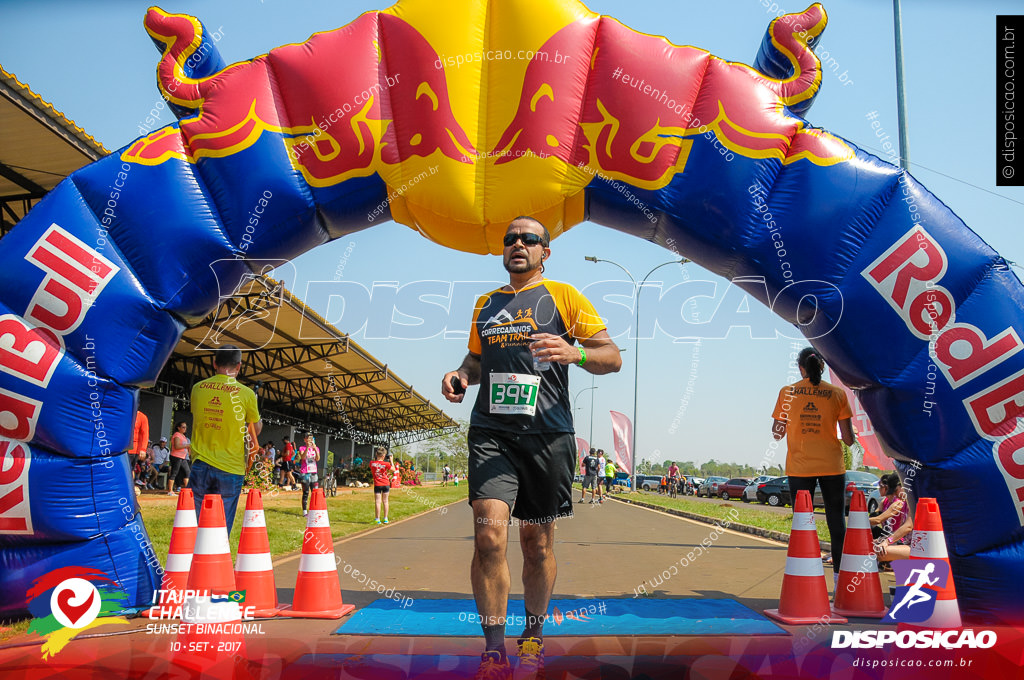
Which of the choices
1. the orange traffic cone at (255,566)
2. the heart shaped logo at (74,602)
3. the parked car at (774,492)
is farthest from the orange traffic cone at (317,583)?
the parked car at (774,492)

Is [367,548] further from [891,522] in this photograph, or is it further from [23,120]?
[23,120]

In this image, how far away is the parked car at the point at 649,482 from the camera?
5801 centimetres

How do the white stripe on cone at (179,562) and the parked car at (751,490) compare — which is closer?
the white stripe on cone at (179,562)

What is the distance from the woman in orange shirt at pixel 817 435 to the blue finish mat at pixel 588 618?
1.10 m

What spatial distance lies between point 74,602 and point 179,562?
587mm

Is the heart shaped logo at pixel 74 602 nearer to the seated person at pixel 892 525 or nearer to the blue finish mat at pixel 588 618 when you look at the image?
the blue finish mat at pixel 588 618

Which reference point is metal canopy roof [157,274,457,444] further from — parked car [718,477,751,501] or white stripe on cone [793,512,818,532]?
parked car [718,477,751,501]

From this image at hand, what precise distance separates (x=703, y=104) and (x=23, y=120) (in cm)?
937

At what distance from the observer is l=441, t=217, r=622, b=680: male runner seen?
2998 millimetres

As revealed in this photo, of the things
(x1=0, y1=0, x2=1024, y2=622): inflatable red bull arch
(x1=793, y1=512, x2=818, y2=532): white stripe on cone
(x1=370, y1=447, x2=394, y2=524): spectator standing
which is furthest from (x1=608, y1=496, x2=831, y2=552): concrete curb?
(x1=370, y1=447, x2=394, y2=524): spectator standing

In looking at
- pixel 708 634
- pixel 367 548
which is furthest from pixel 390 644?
pixel 367 548

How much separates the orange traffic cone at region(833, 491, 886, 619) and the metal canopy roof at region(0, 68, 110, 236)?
26.9 feet

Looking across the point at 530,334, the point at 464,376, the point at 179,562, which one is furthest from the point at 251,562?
the point at 530,334

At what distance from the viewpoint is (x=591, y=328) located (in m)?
3.39
